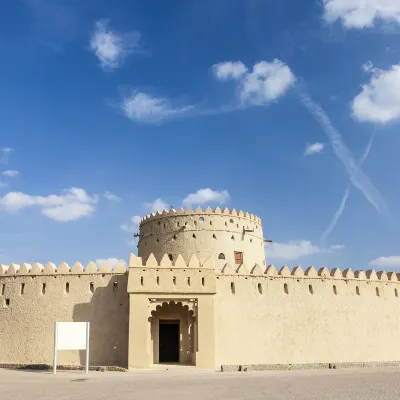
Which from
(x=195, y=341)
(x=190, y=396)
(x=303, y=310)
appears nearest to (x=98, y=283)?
(x=195, y=341)

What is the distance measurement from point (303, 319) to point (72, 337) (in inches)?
435

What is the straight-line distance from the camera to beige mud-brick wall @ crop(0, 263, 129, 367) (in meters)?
22.5

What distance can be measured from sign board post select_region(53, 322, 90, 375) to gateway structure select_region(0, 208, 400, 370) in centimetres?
240

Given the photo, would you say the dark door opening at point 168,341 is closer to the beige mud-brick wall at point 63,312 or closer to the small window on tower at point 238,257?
the beige mud-brick wall at point 63,312

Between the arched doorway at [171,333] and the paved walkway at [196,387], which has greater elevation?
the arched doorway at [171,333]

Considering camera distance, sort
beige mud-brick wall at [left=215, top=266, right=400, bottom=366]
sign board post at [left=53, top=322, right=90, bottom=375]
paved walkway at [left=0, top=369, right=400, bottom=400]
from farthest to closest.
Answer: beige mud-brick wall at [left=215, top=266, right=400, bottom=366]
sign board post at [left=53, top=322, right=90, bottom=375]
paved walkway at [left=0, top=369, right=400, bottom=400]

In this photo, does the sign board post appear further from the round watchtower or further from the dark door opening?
the round watchtower

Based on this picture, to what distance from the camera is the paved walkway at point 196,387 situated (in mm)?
12523

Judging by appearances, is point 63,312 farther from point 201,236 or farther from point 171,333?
point 201,236

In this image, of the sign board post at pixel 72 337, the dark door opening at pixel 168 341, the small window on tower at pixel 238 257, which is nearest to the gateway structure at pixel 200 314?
the dark door opening at pixel 168 341

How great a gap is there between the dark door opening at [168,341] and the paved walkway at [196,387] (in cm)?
502

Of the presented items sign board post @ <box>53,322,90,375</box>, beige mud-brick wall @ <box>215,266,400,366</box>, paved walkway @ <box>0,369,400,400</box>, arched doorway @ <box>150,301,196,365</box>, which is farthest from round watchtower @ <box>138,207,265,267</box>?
paved walkway @ <box>0,369,400,400</box>

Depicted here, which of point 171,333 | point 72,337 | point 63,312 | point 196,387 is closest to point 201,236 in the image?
point 171,333

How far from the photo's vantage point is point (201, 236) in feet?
98.5
